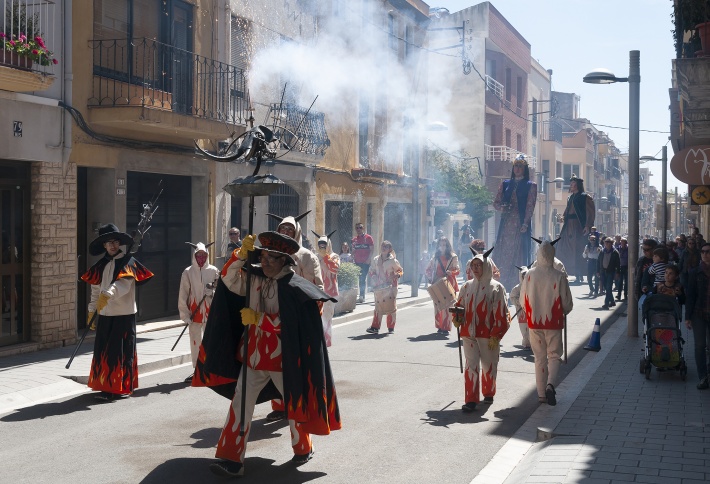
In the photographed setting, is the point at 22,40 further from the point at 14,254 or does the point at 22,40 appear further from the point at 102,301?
the point at 102,301

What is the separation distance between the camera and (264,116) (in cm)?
2000

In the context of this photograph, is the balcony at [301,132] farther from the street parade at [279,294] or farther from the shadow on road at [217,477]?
the shadow on road at [217,477]

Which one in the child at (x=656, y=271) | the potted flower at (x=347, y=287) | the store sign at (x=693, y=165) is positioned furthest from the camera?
the potted flower at (x=347, y=287)

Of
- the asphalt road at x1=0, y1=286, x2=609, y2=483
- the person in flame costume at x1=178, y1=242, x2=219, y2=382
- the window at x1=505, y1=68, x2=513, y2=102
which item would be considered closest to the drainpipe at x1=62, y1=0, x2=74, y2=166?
the person in flame costume at x1=178, y1=242, x2=219, y2=382

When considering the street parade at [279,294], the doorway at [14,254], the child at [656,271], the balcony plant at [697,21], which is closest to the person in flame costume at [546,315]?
the street parade at [279,294]

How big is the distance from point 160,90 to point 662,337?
9497 mm

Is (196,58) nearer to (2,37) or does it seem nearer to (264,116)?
(264,116)

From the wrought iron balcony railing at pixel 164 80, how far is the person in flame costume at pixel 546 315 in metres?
7.62

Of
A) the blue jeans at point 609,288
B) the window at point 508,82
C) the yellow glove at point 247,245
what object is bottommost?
the blue jeans at point 609,288

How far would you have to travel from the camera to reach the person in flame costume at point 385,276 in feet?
51.5

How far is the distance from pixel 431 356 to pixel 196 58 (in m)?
7.57

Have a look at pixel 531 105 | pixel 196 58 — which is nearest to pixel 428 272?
pixel 196 58

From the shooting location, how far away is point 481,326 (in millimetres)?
9164

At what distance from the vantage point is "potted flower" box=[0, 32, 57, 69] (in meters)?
11.7
